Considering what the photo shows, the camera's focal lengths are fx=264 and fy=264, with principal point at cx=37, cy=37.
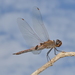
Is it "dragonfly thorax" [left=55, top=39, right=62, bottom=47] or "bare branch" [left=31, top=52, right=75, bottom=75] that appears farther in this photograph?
"dragonfly thorax" [left=55, top=39, right=62, bottom=47]

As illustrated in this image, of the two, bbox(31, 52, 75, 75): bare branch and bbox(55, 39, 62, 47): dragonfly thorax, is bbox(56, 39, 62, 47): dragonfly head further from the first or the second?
bbox(31, 52, 75, 75): bare branch

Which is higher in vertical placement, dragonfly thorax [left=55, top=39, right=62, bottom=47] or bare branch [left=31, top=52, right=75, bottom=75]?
dragonfly thorax [left=55, top=39, right=62, bottom=47]

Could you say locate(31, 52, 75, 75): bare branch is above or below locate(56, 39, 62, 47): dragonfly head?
below

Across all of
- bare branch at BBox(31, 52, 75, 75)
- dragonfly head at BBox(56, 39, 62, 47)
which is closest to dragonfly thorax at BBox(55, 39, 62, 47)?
dragonfly head at BBox(56, 39, 62, 47)

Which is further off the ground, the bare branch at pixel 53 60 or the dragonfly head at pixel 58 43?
the dragonfly head at pixel 58 43

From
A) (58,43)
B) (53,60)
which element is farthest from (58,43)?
(53,60)

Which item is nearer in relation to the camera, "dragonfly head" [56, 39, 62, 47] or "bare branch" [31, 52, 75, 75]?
"bare branch" [31, 52, 75, 75]

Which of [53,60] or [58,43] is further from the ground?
[58,43]

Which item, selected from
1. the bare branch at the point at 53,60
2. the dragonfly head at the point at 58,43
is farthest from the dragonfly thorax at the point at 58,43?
the bare branch at the point at 53,60

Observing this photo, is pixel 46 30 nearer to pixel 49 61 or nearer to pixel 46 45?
pixel 46 45

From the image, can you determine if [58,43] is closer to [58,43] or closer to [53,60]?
[58,43]

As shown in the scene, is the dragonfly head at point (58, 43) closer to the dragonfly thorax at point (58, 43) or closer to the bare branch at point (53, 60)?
the dragonfly thorax at point (58, 43)

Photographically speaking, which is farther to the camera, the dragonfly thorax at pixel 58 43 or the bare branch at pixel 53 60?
the dragonfly thorax at pixel 58 43
